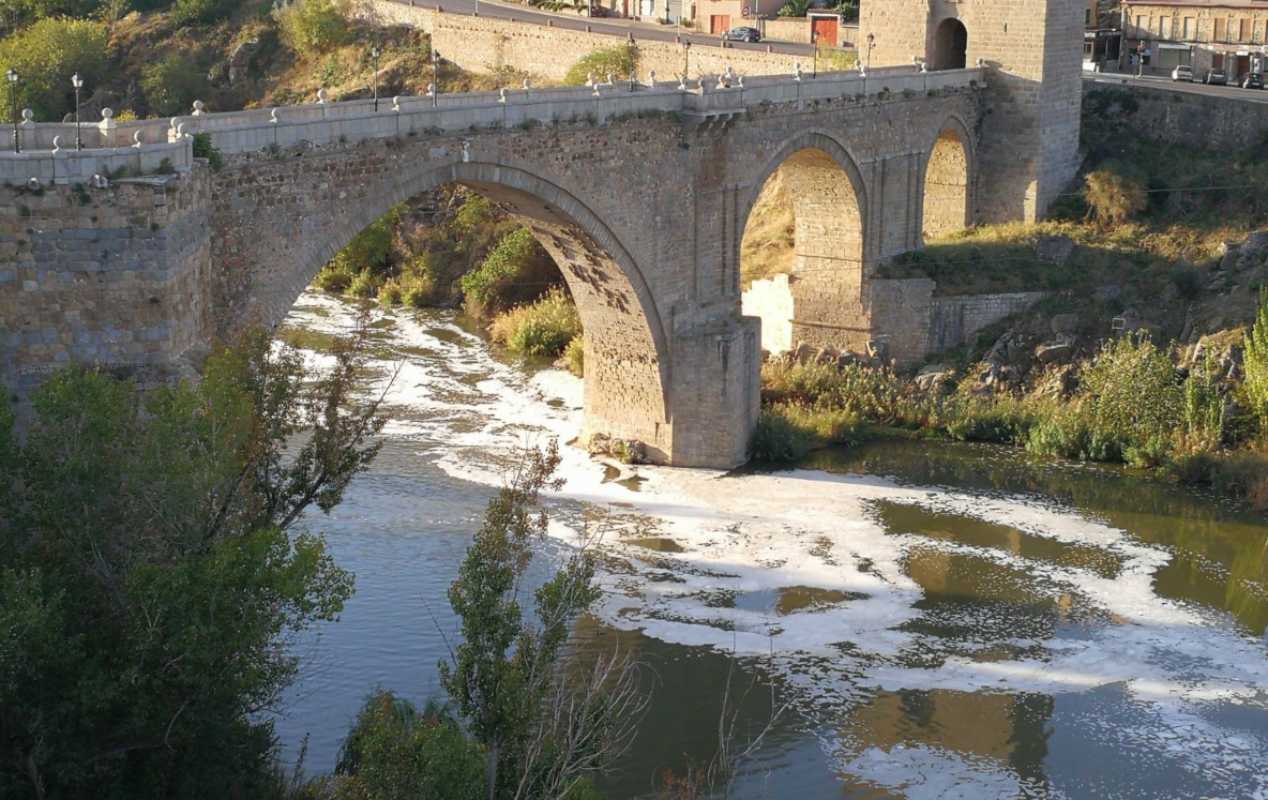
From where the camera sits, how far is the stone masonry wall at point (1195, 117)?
4353cm

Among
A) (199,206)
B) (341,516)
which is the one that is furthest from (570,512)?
(199,206)

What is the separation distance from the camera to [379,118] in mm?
26609

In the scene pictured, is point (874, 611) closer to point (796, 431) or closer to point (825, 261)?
point (796, 431)

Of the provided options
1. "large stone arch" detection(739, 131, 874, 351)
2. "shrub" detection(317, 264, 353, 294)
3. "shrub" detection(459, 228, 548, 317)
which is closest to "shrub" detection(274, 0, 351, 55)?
"shrub" detection(317, 264, 353, 294)

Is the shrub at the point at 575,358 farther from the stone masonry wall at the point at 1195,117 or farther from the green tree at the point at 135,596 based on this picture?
the green tree at the point at 135,596

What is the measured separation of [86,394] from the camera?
719 inches

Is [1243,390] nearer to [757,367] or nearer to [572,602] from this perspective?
[757,367]

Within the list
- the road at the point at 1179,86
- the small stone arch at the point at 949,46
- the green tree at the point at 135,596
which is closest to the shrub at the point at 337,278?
the small stone arch at the point at 949,46

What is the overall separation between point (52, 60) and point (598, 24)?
19.2 m

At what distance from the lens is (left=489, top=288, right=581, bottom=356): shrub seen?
41219mm

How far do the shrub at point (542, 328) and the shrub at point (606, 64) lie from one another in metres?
13.2

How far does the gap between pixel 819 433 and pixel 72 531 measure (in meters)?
20.0

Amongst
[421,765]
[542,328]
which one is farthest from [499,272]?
[421,765]

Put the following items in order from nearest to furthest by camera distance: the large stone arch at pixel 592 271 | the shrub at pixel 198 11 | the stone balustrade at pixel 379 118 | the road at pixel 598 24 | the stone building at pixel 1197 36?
the stone balustrade at pixel 379 118, the large stone arch at pixel 592 271, the stone building at pixel 1197 36, the road at pixel 598 24, the shrub at pixel 198 11
